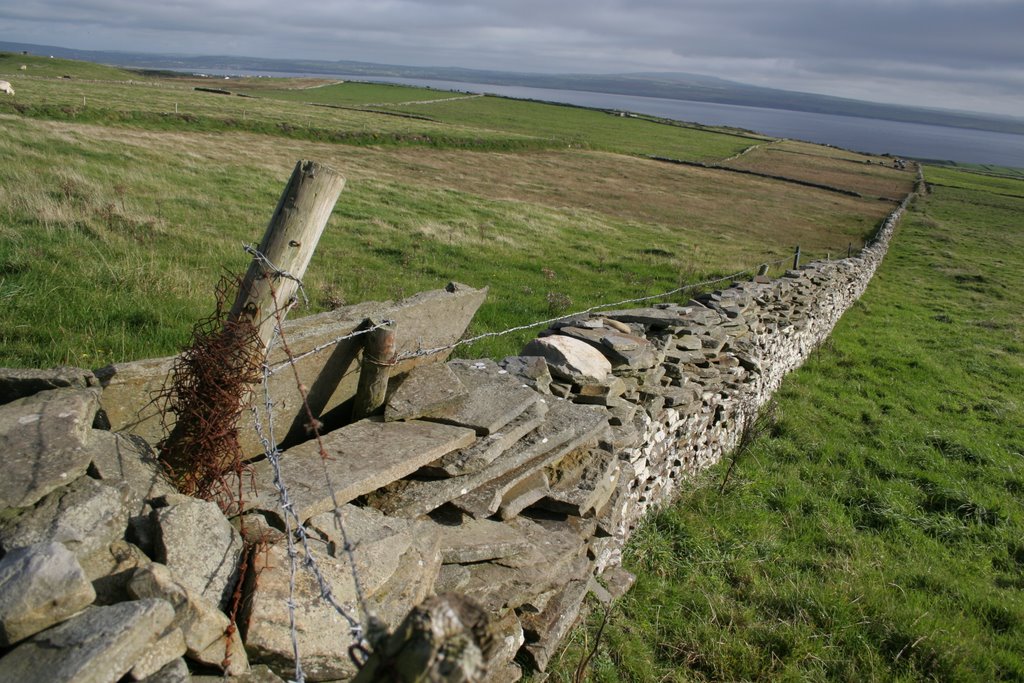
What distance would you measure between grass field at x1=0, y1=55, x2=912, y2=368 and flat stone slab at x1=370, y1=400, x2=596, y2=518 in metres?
3.29

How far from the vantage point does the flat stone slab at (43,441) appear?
2801mm

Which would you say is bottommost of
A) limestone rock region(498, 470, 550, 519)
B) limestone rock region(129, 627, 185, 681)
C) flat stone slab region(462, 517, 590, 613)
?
flat stone slab region(462, 517, 590, 613)

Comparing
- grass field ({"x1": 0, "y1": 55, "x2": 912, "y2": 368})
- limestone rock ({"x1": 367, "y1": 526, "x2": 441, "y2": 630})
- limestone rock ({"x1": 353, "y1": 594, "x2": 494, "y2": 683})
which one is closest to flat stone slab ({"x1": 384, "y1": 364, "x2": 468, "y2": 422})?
limestone rock ({"x1": 367, "y1": 526, "x2": 441, "y2": 630})

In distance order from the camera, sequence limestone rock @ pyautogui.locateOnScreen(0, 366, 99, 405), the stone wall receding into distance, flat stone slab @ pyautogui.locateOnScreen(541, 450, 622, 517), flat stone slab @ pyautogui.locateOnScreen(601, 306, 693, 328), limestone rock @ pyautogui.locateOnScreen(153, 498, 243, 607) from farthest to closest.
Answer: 1. flat stone slab @ pyautogui.locateOnScreen(601, 306, 693, 328)
2. flat stone slab @ pyautogui.locateOnScreen(541, 450, 622, 517)
3. limestone rock @ pyautogui.locateOnScreen(0, 366, 99, 405)
4. limestone rock @ pyautogui.locateOnScreen(153, 498, 243, 607)
5. the stone wall receding into distance

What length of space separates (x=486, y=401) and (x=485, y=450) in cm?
59

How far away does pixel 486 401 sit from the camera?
5.03 m

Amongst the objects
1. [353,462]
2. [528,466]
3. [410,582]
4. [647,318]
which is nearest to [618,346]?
[647,318]

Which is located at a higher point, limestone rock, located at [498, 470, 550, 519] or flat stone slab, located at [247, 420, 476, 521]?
flat stone slab, located at [247, 420, 476, 521]

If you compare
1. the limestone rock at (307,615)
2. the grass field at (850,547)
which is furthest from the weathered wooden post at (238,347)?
the grass field at (850,547)

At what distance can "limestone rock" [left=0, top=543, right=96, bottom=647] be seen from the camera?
2223mm

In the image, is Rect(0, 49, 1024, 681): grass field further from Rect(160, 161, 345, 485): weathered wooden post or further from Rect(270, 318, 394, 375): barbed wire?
Rect(160, 161, 345, 485): weathered wooden post

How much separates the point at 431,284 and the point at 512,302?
62.7 inches

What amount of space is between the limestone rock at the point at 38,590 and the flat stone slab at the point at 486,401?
8.59ft

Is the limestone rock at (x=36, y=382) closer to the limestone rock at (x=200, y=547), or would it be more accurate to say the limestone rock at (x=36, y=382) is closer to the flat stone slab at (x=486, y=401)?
the limestone rock at (x=200, y=547)
